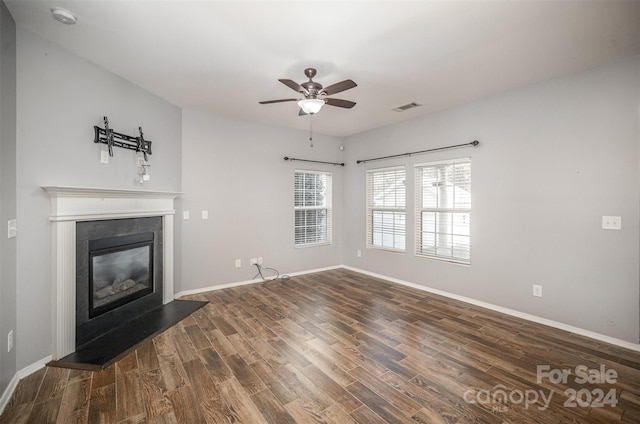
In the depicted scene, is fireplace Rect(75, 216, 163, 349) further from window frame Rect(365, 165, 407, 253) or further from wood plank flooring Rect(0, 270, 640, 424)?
window frame Rect(365, 165, 407, 253)

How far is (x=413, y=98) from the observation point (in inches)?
144

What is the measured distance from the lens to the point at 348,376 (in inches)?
86.3

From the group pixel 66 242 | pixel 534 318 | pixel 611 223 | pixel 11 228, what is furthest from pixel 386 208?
pixel 11 228

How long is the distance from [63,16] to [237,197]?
2.84m

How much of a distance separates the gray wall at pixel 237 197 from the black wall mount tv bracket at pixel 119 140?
749mm

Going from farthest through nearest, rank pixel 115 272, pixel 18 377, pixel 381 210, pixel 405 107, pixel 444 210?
pixel 381 210 → pixel 444 210 → pixel 405 107 → pixel 115 272 → pixel 18 377

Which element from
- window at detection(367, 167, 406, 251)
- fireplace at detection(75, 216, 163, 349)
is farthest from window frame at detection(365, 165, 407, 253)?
fireplace at detection(75, 216, 163, 349)

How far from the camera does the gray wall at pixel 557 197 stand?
268 cm

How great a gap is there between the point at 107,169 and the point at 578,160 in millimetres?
4855

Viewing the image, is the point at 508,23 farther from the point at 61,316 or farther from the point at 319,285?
the point at 61,316

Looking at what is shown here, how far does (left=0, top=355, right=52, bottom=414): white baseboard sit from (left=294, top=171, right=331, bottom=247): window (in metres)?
3.54

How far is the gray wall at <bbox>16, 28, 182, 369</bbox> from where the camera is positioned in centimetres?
221

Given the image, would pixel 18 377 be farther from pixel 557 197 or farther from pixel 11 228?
pixel 557 197

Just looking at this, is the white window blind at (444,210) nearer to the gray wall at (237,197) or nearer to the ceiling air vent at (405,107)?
the ceiling air vent at (405,107)
